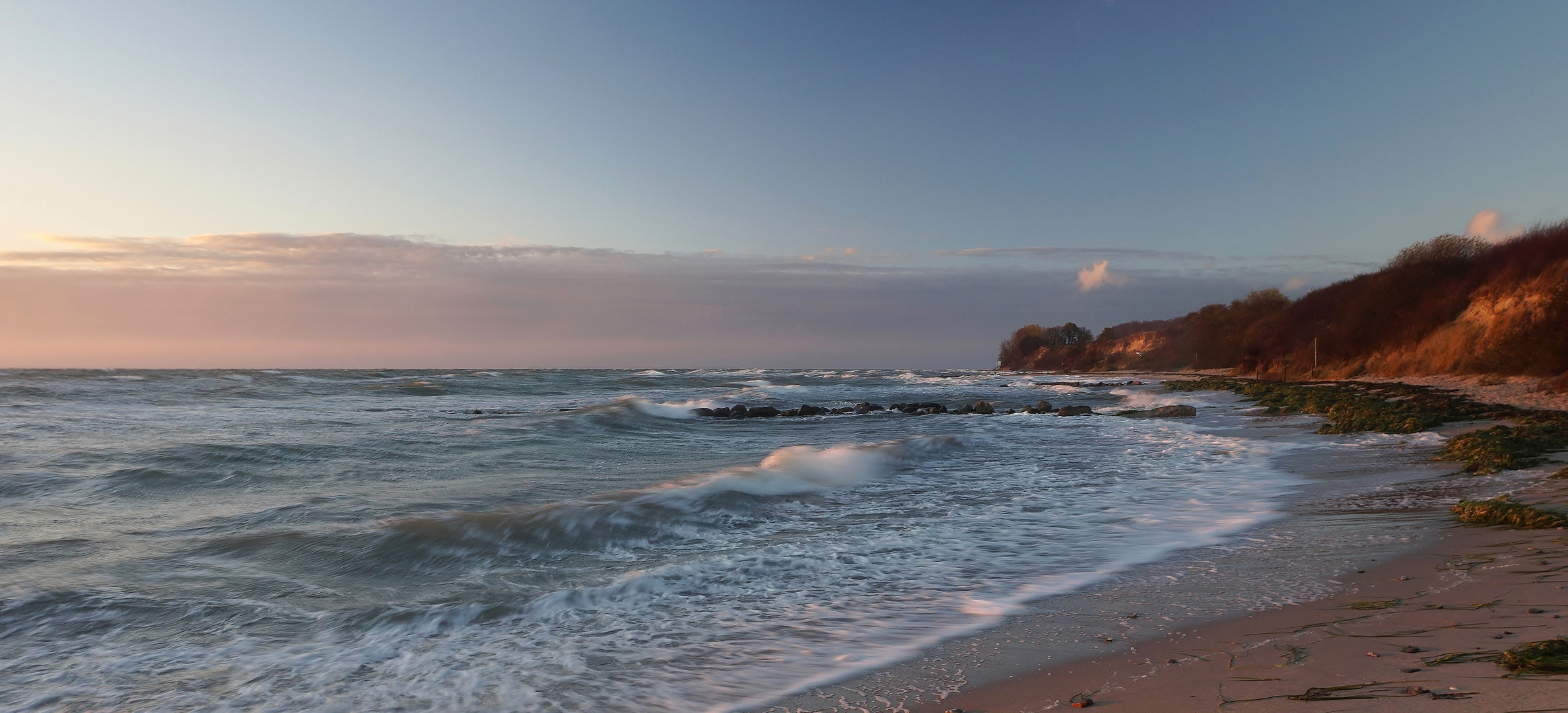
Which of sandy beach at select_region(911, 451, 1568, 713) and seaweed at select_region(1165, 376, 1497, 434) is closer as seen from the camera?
sandy beach at select_region(911, 451, 1568, 713)

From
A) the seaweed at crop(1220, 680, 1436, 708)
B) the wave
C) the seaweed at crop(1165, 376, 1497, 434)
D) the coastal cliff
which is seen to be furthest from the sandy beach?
the coastal cliff

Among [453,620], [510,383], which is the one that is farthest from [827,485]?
[510,383]

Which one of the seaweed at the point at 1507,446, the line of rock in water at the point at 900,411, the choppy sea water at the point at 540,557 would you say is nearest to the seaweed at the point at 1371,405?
the choppy sea water at the point at 540,557

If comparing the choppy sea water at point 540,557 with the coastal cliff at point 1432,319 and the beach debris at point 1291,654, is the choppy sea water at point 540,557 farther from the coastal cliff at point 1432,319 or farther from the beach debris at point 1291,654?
the coastal cliff at point 1432,319

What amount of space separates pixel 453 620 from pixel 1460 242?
4089 centimetres

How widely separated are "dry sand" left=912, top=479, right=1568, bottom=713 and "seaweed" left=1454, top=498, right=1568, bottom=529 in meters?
→ 1.23

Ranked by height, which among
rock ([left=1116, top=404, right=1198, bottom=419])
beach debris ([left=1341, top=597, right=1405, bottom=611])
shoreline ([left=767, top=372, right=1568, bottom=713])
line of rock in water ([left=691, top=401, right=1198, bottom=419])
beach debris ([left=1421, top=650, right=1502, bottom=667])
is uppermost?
beach debris ([left=1421, top=650, right=1502, bottom=667])

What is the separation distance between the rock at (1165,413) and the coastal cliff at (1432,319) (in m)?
7.43

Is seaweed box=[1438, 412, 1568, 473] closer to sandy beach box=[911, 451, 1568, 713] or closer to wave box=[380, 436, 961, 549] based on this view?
sandy beach box=[911, 451, 1568, 713]

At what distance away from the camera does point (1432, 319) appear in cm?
2986

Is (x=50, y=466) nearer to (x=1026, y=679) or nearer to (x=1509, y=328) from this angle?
(x=1026, y=679)

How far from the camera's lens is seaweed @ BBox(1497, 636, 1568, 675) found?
2850mm

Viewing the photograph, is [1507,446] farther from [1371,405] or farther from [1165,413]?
[1165,413]

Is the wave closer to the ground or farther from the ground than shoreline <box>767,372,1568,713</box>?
closer to the ground
